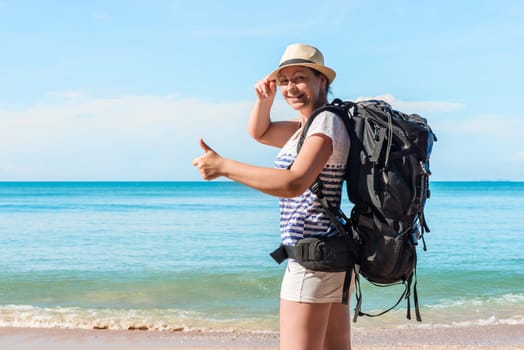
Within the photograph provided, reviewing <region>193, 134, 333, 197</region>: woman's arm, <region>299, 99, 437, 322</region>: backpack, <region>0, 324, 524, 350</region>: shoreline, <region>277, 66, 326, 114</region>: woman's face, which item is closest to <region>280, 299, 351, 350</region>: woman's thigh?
<region>299, 99, 437, 322</region>: backpack

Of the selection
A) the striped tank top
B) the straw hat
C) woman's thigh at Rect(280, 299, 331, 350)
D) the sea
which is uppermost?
the straw hat

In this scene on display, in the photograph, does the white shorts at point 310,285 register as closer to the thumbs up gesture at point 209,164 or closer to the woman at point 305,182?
the woman at point 305,182

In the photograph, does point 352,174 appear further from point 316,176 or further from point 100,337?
point 100,337

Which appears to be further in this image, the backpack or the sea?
the sea

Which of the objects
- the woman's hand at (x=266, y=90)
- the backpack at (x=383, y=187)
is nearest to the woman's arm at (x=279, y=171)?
the backpack at (x=383, y=187)

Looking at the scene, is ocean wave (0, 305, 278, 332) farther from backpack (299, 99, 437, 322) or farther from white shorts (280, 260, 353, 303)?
backpack (299, 99, 437, 322)

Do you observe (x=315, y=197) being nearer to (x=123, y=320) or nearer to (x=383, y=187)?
(x=383, y=187)

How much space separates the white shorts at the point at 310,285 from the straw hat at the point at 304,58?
0.77 m

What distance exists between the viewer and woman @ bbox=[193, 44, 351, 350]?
2338 millimetres

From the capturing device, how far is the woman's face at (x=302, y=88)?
→ 2656mm

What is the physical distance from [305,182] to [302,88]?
51 centimetres

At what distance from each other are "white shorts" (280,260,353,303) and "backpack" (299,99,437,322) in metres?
0.12

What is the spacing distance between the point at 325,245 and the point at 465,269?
1098 cm

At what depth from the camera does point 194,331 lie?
7.35m
